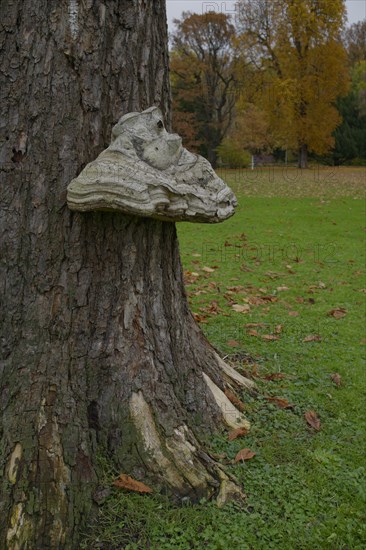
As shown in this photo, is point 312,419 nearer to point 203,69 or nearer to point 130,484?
point 130,484

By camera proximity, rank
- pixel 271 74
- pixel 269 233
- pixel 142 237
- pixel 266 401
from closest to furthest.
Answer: pixel 142 237 → pixel 266 401 → pixel 269 233 → pixel 271 74

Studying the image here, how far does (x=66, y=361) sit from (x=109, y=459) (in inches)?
20.6

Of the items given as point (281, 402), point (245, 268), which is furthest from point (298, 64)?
point (281, 402)

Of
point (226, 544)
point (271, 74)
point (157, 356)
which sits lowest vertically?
point (226, 544)

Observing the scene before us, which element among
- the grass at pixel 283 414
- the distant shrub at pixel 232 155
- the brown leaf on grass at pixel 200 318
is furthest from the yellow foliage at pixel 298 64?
the brown leaf on grass at pixel 200 318

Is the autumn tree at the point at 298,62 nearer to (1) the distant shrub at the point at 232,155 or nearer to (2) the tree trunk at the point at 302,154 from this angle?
(2) the tree trunk at the point at 302,154

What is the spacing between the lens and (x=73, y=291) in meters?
2.31

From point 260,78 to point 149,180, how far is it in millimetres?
36085

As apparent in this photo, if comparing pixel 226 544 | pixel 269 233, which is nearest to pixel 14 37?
pixel 226 544

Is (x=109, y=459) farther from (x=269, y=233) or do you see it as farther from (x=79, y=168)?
(x=269, y=233)

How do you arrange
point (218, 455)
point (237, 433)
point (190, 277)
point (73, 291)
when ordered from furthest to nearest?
point (190, 277) → point (237, 433) → point (218, 455) → point (73, 291)

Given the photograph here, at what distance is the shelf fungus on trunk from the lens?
76.9 inches

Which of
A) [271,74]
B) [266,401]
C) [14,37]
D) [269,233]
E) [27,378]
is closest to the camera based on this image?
[14,37]

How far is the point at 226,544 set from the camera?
2238 millimetres
